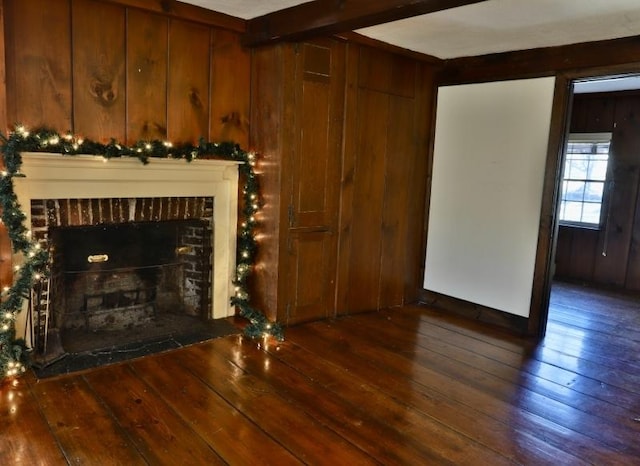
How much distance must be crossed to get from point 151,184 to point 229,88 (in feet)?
3.30

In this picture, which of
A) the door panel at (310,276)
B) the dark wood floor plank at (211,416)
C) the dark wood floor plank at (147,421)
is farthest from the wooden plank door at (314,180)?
the dark wood floor plank at (147,421)

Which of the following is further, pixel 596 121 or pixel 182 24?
pixel 596 121

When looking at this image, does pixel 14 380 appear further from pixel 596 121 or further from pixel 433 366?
pixel 596 121

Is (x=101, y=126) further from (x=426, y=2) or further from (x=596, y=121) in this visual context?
(x=596, y=121)

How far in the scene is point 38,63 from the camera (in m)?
2.91

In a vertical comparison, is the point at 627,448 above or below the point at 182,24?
below

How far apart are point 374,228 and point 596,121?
3.70 m

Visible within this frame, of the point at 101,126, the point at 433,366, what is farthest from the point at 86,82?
the point at 433,366

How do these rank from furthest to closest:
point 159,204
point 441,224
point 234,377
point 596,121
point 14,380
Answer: point 596,121, point 441,224, point 159,204, point 234,377, point 14,380

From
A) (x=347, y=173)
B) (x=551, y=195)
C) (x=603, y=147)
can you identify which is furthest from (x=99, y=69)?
(x=603, y=147)

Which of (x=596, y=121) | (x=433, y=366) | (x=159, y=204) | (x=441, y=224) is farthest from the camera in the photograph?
(x=596, y=121)

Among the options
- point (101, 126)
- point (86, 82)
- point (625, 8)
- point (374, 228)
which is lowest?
point (374, 228)

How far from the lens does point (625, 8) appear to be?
2.99 m

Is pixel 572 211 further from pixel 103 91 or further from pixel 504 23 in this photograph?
pixel 103 91
